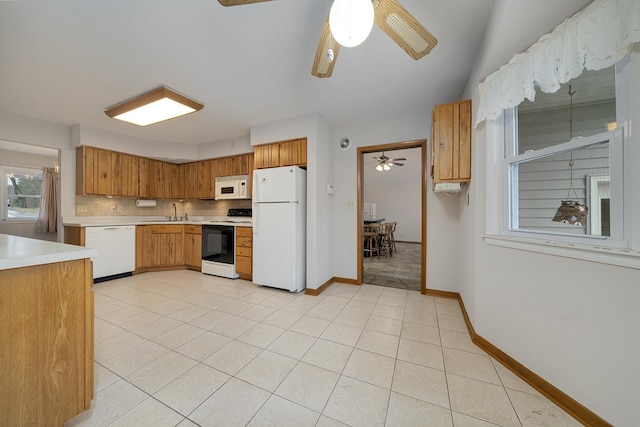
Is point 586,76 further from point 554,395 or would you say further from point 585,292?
point 554,395

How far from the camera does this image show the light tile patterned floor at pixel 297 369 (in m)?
1.19

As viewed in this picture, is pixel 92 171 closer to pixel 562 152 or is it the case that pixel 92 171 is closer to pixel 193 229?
pixel 193 229

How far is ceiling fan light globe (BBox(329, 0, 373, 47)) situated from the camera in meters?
1.02

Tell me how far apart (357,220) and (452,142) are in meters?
1.60

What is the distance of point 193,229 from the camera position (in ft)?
13.6

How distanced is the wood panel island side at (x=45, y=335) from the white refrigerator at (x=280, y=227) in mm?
1966

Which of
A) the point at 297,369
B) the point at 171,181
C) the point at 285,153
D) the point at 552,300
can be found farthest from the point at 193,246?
the point at 552,300

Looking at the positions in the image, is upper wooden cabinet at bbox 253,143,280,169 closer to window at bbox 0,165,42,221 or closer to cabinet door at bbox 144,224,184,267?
cabinet door at bbox 144,224,184,267

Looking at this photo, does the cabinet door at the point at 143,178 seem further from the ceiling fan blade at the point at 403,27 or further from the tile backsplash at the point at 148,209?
the ceiling fan blade at the point at 403,27

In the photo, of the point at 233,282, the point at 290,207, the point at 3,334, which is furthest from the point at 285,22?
the point at 233,282

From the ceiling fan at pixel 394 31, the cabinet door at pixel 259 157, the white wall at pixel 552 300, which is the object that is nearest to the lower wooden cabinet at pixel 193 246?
the cabinet door at pixel 259 157

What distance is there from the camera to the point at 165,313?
93.0 inches

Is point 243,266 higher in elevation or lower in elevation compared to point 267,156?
lower

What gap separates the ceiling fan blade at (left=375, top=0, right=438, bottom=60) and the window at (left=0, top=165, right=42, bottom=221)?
7.47 metres
